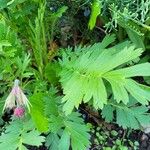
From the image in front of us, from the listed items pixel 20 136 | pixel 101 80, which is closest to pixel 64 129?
pixel 20 136

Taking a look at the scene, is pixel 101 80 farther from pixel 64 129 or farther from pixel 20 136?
pixel 20 136

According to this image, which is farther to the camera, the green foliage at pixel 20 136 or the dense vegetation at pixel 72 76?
the green foliage at pixel 20 136

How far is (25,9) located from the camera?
2010 millimetres

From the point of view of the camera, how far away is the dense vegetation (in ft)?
5.55

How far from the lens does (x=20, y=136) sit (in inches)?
74.5

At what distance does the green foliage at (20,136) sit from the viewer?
5.98ft

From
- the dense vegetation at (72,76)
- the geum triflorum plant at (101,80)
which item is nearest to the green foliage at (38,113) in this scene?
the dense vegetation at (72,76)

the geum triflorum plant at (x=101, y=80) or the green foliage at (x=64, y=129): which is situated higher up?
the geum triflorum plant at (x=101, y=80)

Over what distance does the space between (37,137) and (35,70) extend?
0.41m

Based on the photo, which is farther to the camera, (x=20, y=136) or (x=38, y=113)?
(x=20, y=136)

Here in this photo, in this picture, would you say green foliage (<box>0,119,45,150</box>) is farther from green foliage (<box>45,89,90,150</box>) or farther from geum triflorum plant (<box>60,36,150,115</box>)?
geum triflorum plant (<box>60,36,150,115</box>)

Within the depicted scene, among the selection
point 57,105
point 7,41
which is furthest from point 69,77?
point 7,41

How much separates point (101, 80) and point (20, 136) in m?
0.46

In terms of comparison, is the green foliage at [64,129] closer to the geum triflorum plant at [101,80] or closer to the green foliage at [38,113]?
the green foliage at [38,113]
